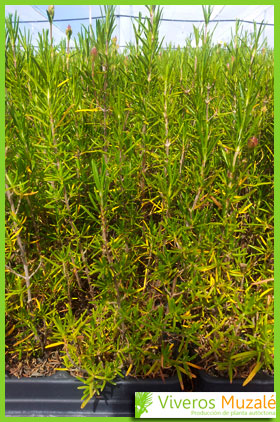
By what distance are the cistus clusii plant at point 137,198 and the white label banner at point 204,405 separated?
5 cm

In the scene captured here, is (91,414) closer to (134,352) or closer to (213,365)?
(134,352)

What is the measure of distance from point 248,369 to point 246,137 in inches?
23.7

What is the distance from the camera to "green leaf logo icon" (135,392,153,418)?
2.71 ft

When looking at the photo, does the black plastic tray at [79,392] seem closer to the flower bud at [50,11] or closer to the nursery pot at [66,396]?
the nursery pot at [66,396]

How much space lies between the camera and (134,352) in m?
0.83

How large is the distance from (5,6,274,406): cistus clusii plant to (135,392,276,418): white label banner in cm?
5

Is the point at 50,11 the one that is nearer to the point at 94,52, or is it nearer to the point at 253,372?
the point at 94,52

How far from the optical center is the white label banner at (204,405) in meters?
0.82

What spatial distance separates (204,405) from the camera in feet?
2.69

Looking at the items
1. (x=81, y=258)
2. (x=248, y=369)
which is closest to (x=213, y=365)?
(x=248, y=369)

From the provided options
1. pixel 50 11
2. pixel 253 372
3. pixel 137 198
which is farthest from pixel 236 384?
pixel 50 11

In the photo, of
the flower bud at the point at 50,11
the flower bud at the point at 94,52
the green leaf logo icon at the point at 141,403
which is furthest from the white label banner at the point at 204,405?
the flower bud at the point at 50,11

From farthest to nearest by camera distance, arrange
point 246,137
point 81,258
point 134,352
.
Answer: point 81,258, point 134,352, point 246,137

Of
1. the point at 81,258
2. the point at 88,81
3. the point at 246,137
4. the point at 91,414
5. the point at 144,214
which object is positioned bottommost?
the point at 91,414
